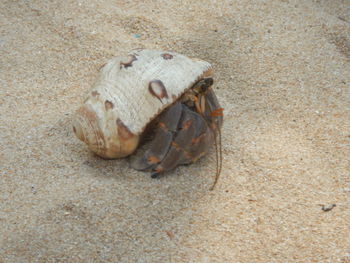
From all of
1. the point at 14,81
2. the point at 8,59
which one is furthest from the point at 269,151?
the point at 8,59

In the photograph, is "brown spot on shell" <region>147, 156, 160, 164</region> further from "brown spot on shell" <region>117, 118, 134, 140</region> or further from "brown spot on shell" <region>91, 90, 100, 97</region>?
"brown spot on shell" <region>91, 90, 100, 97</region>

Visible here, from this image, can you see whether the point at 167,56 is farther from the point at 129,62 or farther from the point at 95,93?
the point at 95,93

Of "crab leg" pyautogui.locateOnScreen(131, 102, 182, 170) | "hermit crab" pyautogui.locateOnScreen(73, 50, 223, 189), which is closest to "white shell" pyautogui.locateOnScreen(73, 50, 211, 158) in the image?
"hermit crab" pyautogui.locateOnScreen(73, 50, 223, 189)

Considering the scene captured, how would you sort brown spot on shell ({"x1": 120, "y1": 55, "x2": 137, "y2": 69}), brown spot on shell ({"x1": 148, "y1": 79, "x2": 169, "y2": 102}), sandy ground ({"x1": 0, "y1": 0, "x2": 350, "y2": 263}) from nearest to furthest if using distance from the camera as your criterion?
sandy ground ({"x1": 0, "y1": 0, "x2": 350, "y2": 263}) < brown spot on shell ({"x1": 148, "y1": 79, "x2": 169, "y2": 102}) < brown spot on shell ({"x1": 120, "y1": 55, "x2": 137, "y2": 69})

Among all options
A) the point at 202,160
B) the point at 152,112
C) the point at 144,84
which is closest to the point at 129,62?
the point at 144,84

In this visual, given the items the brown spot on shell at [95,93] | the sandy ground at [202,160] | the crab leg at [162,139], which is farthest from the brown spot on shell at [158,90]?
the sandy ground at [202,160]

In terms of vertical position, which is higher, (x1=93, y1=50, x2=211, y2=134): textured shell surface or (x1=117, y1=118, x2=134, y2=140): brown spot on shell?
(x1=93, y1=50, x2=211, y2=134): textured shell surface

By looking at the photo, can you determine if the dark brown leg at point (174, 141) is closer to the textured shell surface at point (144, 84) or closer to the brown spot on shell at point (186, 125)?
the brown spot on shell at point (186, 125)
